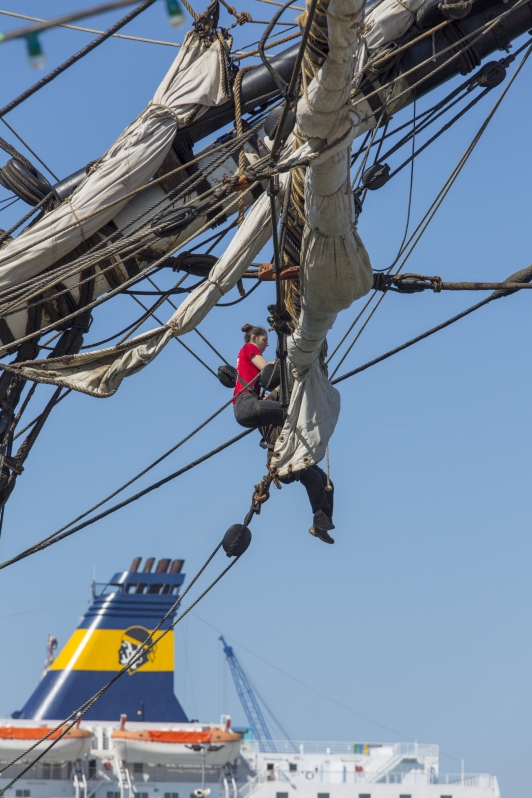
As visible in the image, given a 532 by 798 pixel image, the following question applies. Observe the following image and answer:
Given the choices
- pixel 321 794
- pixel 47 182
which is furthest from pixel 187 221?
pixel 321 794

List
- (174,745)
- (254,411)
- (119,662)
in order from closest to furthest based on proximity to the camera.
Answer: (254,411) < (174,745) < (119,662)

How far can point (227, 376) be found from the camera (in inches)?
353

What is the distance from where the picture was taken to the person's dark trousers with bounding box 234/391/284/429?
8242 millimetres

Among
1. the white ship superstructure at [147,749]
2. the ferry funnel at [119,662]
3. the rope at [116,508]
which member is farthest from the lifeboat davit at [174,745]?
the rope at [116,508]

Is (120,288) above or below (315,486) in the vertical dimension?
above

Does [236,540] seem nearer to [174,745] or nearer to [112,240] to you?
[112,240]

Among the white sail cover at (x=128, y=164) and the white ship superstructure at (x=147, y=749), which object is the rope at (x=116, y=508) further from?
the white ship superstructure at (x=147, y=749)

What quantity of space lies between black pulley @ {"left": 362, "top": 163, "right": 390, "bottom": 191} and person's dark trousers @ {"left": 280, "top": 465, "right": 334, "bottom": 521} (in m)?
2.25

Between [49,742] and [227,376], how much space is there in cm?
1793

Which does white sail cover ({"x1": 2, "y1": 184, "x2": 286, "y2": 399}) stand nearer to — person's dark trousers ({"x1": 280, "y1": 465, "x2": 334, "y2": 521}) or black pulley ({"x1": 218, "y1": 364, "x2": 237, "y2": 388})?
black pulley ({"x1": 218, "y1": 364, "x2": 237, "y2": 388})

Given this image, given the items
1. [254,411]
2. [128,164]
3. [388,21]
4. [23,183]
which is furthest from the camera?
[23,183]

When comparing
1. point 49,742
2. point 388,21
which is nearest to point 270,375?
point 388,21

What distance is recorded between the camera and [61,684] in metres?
29.6

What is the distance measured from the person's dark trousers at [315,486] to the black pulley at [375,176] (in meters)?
2.25
